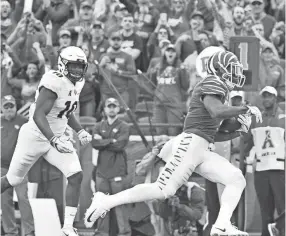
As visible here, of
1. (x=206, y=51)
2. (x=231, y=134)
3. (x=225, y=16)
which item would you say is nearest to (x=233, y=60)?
(x=231, y=134)

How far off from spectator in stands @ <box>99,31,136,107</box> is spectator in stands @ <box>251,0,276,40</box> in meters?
2.50

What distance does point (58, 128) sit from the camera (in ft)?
38.3

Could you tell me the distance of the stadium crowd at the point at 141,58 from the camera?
14.3 meters

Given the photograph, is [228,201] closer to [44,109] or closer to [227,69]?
[227,69]

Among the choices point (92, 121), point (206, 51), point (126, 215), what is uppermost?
point (206, 51)

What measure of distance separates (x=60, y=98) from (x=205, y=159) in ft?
5.87

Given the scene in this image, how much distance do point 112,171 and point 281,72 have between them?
327cm

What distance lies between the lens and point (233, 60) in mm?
10953

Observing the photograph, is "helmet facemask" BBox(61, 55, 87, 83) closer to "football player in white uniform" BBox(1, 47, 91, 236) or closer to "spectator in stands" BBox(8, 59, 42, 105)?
"football player in white uniform" BBox(1, 47, 91, 236)

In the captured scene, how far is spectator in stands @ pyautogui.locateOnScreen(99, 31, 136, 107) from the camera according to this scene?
51.3 feet

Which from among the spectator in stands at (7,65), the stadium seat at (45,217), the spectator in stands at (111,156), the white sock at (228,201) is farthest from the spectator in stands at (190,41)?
the white sock at (228,201)

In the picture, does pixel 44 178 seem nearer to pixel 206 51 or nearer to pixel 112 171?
pixel 112 171

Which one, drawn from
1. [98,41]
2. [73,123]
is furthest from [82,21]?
[73,123]

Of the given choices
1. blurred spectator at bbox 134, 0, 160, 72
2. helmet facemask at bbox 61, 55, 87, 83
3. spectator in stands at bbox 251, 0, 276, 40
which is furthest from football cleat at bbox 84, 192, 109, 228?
spectator in stands at bbox 251, 0, 276, 40
